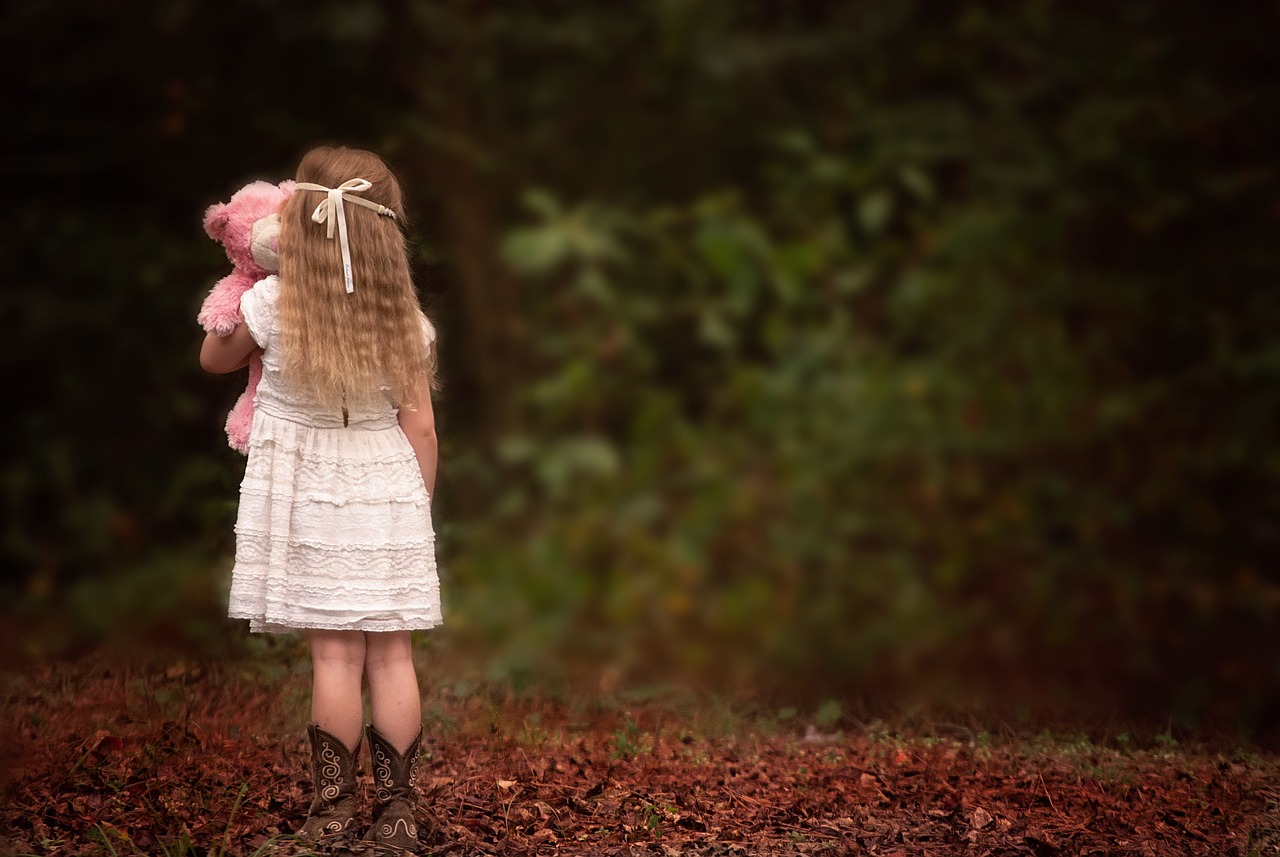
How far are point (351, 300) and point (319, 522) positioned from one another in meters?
0.43

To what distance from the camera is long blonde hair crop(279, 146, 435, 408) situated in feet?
8.36

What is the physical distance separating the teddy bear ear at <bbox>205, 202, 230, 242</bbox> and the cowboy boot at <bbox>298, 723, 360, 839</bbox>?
38.4 inches

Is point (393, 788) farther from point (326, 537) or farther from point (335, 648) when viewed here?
point (326, 537)

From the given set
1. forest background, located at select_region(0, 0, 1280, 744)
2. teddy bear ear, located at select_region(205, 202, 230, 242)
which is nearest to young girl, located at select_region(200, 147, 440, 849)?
teddy bear ear, located at select_region(205, 202, 230, 242)

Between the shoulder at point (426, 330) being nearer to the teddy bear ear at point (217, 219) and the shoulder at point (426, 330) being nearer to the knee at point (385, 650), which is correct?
the teddy bear ear at point (217, 219)

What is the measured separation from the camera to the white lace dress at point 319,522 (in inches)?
99.5

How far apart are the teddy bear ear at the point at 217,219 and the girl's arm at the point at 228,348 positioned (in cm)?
21

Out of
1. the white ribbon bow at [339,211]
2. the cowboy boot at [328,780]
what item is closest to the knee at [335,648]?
the cowboy boot at [328,780]

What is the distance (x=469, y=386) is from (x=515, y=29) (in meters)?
1.45

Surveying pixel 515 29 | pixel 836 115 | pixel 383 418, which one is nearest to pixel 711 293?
pixel 836 115

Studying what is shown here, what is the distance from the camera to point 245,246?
265cm

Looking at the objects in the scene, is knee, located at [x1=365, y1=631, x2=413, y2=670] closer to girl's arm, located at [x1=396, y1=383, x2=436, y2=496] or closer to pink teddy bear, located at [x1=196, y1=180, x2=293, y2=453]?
girl's arm, located at [x1=396, y1=383, x2=436, y2=496]

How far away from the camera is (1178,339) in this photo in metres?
4.96

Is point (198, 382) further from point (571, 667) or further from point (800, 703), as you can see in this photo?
point (800, 703)
